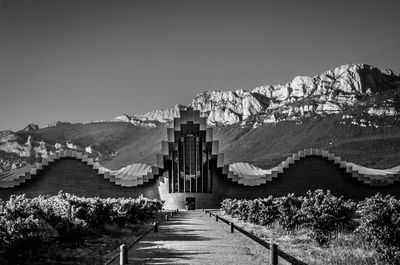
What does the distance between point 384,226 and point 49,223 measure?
42.5 ft

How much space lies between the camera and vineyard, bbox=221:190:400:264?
14.0 meters

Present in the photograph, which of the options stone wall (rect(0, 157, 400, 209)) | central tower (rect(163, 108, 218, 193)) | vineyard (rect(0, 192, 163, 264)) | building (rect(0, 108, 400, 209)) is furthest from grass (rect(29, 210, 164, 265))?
stone wall (rect(0, 157, 400, 209))

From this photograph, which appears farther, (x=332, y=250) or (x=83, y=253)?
(x=332, y=250)

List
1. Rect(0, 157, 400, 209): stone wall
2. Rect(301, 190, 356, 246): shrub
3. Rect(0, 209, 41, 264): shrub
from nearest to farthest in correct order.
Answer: Rect(0, 209, 41, 264): shrub < Rect(301, 190, 356, 246): shrub < Rect(0, 157, 400, 209): stone wall

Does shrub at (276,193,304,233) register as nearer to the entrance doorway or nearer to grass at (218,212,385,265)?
grass at (218,212,385,265)

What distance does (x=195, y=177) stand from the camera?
75.5 metres

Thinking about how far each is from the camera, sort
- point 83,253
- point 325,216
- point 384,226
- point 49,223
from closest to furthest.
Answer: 1. point 384,226
2. point 83,253
3. point 49,223
4. point 325,216

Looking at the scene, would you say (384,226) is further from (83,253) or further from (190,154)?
(190,154)

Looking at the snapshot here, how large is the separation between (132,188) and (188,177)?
10.2 meters

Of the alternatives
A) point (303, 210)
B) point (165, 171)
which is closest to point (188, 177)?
point (165, 171)

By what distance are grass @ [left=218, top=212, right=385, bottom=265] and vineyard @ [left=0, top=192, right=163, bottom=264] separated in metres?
9.17

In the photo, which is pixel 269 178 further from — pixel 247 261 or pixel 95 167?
pixel 247 261

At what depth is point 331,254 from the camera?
53.8ft

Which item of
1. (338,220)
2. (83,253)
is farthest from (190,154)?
(83,253)
